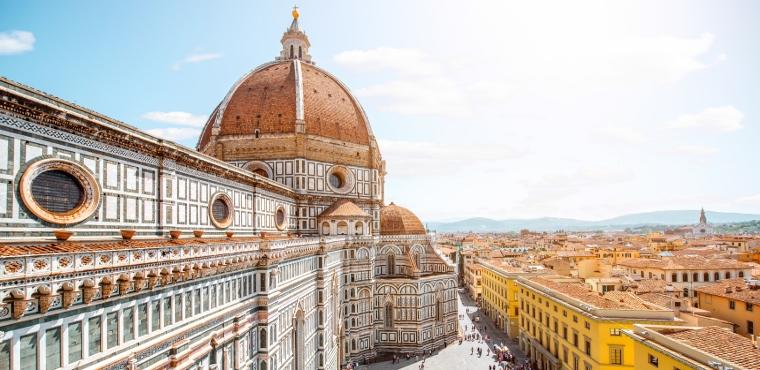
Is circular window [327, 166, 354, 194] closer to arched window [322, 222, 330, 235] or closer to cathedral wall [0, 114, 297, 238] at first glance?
arched window [322, 222, 330, 235]

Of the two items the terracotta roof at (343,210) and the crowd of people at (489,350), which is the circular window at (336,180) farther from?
the crowd of people at (489,350)

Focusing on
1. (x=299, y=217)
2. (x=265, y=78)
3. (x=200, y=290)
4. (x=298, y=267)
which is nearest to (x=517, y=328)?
(x=299, y=217)

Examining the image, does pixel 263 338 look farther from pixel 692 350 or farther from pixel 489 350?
pixel 489 350

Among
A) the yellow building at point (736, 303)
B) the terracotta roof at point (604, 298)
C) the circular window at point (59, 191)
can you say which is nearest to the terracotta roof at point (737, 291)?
the yellow building at point (736, 303)

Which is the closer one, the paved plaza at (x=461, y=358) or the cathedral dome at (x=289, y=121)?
the paved plaza at (x=461, y=358)

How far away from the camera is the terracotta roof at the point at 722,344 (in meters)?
20.3

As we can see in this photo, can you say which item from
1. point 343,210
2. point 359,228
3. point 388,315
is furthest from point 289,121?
point 388,315

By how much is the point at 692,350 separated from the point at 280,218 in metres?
30.3

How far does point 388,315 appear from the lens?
53.2 meters

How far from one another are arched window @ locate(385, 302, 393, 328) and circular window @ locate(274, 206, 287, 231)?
16275 millimetres

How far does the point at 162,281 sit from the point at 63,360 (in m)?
4.19

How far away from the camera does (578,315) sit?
36750mm

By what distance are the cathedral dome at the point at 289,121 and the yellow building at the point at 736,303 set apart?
33.3m

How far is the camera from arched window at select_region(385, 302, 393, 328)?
53.0 m
